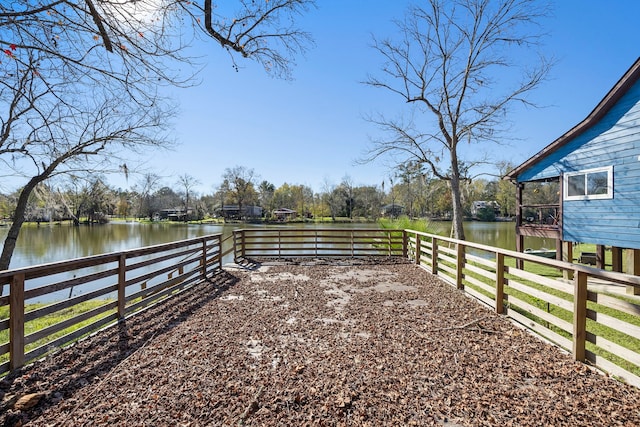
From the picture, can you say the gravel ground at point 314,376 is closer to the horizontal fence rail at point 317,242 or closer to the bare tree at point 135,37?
the bare tree at point 135,37

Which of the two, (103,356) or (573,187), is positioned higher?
(573,187)

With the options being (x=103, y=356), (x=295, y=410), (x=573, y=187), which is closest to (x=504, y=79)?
(x=573, y=187)

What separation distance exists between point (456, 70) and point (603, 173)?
264 inches

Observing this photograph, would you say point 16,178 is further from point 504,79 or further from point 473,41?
point 504,79

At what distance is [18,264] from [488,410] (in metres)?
16.9

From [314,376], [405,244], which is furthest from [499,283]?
[405,244]

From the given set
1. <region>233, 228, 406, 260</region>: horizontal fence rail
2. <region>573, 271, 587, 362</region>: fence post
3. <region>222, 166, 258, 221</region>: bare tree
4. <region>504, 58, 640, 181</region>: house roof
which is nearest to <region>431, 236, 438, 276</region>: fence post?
<region>233, 228, 406, 260</region>: horizontal fence rail

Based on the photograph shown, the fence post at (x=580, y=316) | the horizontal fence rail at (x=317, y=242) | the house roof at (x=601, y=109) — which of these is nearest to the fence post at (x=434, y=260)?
the horizontal fence rail at (x=317, y=242)

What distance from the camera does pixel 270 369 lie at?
8.66 ft

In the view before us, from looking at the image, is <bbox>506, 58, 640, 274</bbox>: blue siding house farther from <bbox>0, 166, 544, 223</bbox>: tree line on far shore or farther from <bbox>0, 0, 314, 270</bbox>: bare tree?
<bbox>0, 166, 544, 223</bbox>: tree line on far shore

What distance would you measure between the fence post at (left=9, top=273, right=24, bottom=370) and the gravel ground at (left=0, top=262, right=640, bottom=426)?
0.13 meters

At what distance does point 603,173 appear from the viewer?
7.05 meters

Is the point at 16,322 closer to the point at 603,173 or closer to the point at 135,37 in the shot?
the point at 135,37

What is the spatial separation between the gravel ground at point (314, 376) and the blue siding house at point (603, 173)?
17.3 ft
